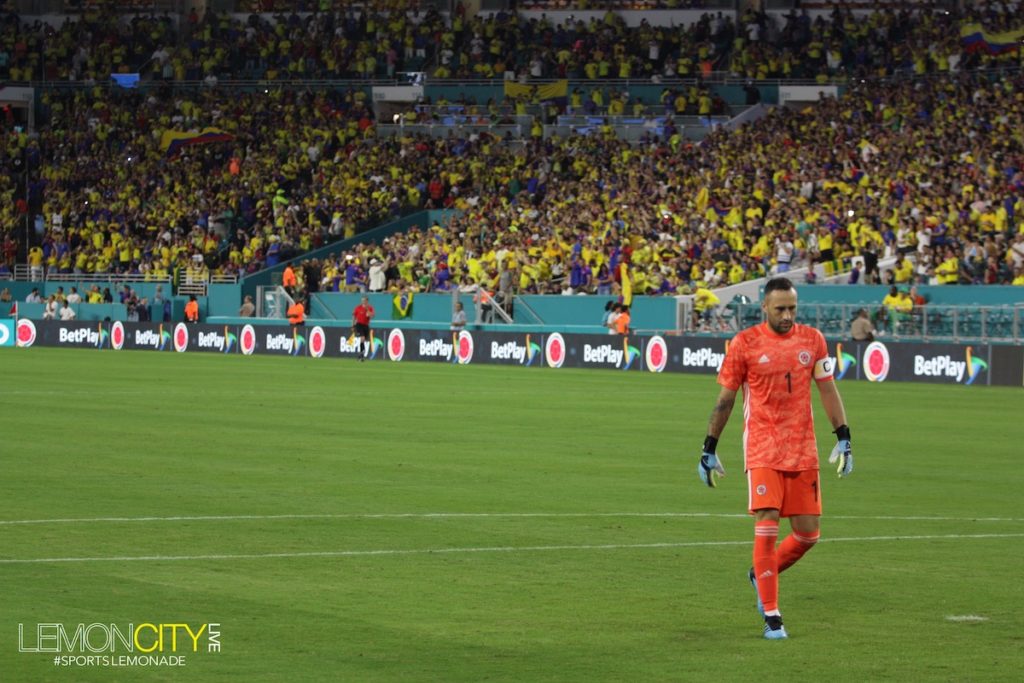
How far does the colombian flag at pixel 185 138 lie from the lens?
6850 cm

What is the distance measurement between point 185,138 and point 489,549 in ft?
189

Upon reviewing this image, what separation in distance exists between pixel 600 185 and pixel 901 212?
44.6 feet

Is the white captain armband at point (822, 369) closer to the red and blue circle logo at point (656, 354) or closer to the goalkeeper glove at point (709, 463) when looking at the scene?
the goalkeeper glove at point (709, 463)

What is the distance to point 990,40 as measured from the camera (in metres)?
54.1

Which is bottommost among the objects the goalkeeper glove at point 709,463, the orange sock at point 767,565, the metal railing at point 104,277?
the orange sock at point 767,565

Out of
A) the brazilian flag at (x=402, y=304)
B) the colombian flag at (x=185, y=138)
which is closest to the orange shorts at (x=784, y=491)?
the brazilian flag at (x=402, y=304)

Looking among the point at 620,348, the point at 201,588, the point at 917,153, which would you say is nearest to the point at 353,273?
the point at 620,348

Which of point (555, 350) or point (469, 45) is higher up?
point (469, 45)

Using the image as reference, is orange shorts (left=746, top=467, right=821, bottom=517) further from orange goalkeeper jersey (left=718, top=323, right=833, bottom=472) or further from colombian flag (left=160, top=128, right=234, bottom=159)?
colombian flag (left=160, top=128, right=234, bottom=159)

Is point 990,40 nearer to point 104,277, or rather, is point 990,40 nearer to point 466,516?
point 104,277

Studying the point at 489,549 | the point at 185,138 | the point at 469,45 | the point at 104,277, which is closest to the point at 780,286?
the point at 489,549

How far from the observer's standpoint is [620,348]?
146ft

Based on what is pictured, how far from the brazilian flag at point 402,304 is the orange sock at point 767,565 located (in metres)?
43.0

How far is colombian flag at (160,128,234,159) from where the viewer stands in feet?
225
